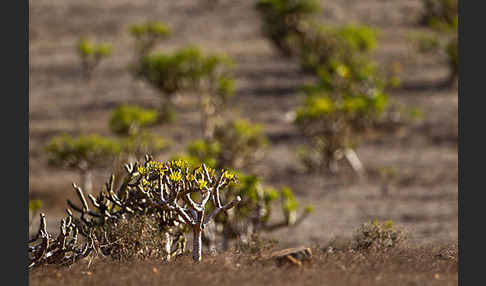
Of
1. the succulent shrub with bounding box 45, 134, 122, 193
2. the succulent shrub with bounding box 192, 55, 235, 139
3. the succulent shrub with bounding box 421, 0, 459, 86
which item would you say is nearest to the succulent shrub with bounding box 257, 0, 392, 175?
the succulent shrub with bounding box 192, 55, 235, 139

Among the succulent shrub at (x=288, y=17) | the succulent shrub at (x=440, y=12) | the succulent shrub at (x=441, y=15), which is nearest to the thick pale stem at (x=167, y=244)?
the succulent shrub at (x=288, y=17)

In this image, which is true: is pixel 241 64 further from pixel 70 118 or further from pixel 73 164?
pixel 73 164

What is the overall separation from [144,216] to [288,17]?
43480 mm

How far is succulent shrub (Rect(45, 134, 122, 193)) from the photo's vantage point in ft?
126

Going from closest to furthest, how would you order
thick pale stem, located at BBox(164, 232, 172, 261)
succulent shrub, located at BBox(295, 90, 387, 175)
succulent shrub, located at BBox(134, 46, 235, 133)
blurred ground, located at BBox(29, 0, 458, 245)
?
thick pale stem, located at BBox(164, 232, 172, 261)
blurred ground, located at BBox(29, 0, 458, 245)
succulent shrub, located at BBox(295, 90, 387, 175)
succulent shrub, located at BBox(134, 46, 235, 133)

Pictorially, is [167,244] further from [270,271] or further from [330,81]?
[330,81]

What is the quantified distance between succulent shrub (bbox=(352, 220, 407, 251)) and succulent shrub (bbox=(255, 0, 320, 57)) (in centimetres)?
4125

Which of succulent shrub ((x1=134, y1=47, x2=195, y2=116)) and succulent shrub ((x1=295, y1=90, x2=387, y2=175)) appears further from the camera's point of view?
succulent shrub ((x1=134, y1=47, x2=195, y2=116))

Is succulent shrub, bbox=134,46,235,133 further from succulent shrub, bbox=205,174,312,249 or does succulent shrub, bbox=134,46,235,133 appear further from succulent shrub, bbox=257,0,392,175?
succulent shrub, bbox=205,174,312,249

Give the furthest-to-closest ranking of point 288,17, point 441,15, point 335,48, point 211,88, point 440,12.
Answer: point 440,12 < point 441,15 < point 288,17 < point 335,48 < point 211,88

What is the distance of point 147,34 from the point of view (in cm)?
6262

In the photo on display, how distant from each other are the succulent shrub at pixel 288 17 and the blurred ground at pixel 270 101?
2.45 meters

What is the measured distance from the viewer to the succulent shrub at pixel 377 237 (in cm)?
1839

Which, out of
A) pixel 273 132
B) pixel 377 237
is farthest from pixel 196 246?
pixel 273 132
